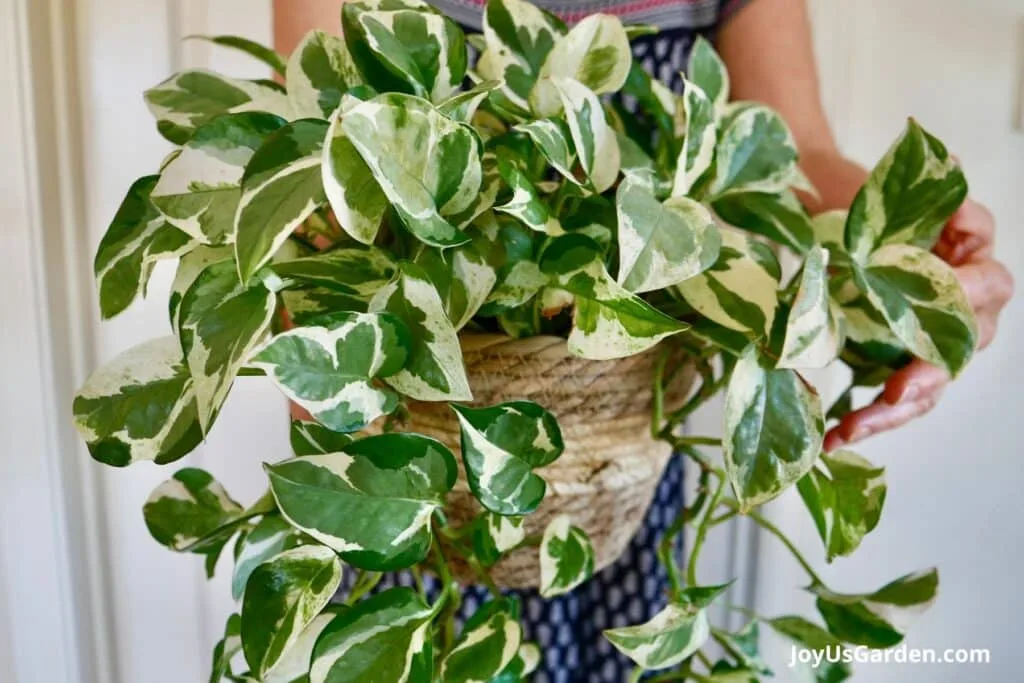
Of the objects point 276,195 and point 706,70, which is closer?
point 276,195

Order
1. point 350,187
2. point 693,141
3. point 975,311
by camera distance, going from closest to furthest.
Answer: point 350,187 → point 693,141 → point 975,311

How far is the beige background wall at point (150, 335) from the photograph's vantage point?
0.67m

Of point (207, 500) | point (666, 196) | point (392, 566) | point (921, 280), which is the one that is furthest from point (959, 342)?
point (207, 500)

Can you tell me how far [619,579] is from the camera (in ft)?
2.29

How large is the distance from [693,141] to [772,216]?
0.07 m

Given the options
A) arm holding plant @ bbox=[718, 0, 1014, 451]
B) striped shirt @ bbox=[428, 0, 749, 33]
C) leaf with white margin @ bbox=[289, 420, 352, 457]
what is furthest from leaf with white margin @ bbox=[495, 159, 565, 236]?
striped shirt @ bbox=[428, 0, 749, 33]

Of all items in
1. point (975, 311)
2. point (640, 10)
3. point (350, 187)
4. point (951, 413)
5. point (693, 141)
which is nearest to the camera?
point (350, 187)

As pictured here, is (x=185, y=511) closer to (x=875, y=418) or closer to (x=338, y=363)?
(x=338, y=363)

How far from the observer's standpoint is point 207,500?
45 centimetres

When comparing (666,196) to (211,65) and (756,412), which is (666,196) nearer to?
(756,412)

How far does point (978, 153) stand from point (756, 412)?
2.09ft

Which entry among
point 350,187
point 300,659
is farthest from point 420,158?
point 300,659

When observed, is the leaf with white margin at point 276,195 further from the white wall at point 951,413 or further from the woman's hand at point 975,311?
the white wall at point 951,413

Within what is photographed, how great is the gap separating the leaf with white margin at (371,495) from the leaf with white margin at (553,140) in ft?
0.36
